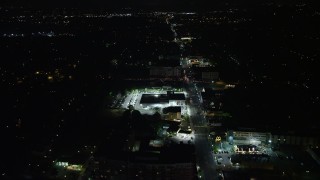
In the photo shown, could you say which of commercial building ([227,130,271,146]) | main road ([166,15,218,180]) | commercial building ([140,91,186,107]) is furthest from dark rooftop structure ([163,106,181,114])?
commercial building ([227,130,271,146])

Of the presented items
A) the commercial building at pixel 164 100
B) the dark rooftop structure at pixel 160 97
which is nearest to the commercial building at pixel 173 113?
the commercial building at pixel 164 100

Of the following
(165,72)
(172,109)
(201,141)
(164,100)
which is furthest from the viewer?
(165,72)

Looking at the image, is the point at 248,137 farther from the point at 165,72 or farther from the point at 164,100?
the point at 165,72

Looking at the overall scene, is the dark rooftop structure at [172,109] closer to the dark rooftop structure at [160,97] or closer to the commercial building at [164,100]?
the commercial building at [164,100]

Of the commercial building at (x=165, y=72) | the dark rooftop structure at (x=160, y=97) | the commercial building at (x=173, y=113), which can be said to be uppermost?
the commercial building at (x=165, y=72)

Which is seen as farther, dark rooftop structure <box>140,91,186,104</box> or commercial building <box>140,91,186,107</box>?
dark rooftop structure <box>140,91,186,104</box>

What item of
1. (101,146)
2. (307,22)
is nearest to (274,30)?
(307,22)

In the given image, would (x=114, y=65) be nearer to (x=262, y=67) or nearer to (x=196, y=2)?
(x=262, y=67)

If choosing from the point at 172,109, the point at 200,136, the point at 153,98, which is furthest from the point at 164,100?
the point at 200,136

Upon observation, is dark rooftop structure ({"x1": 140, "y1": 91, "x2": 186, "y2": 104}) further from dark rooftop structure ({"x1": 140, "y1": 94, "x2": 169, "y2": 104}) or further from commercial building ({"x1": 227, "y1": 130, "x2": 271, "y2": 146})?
commercial building ({"x1": 227, "y1": 130, "x2": 271, "y2": 146})

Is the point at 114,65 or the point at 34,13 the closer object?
Result: the point at 114,65

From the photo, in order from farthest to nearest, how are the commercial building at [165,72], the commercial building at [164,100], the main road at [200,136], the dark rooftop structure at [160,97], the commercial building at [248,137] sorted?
the commercial building at [165,72]
the dark rooftop structure at [160,97]
the commercial building at [164,100]
the commercial building at [248,137]
the main road at [200,136]
